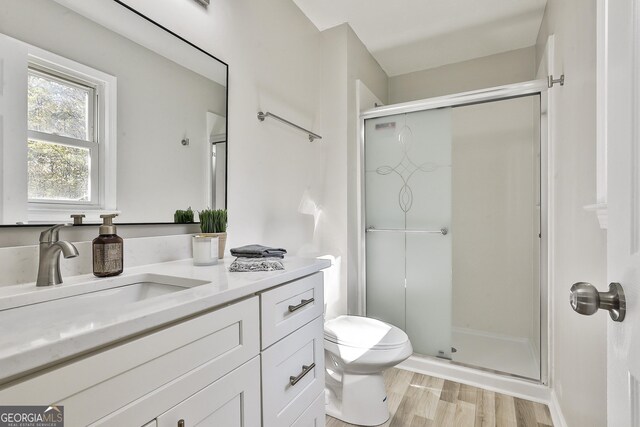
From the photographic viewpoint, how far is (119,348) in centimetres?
56

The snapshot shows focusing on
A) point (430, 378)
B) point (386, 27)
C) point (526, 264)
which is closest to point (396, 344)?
point (430, 378)

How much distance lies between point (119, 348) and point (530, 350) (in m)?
2.82

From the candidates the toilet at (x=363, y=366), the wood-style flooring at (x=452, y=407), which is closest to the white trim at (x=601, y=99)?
the toilet at (x=363, y=366)

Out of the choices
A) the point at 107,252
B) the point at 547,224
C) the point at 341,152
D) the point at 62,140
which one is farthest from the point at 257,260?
Result: the point at 547,224

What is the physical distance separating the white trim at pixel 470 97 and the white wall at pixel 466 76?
2.36 feet

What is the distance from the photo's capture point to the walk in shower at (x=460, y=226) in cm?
219

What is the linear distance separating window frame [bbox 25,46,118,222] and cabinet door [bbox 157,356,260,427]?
0.66m

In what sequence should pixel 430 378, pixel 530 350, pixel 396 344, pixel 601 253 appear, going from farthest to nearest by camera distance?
pixel 530 350 < pixel 430 378 < pixel 396 344 < pixel 601 253

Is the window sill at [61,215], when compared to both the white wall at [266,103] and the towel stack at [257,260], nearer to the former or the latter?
the towel stack at [257,260]

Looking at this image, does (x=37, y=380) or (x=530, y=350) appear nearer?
(x=37, y=380)

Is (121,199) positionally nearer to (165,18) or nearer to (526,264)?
(165,18)

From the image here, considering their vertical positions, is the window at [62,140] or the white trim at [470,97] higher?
the white trim at [470,97]

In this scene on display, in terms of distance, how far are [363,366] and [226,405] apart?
944 millimetres

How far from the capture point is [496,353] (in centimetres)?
243
